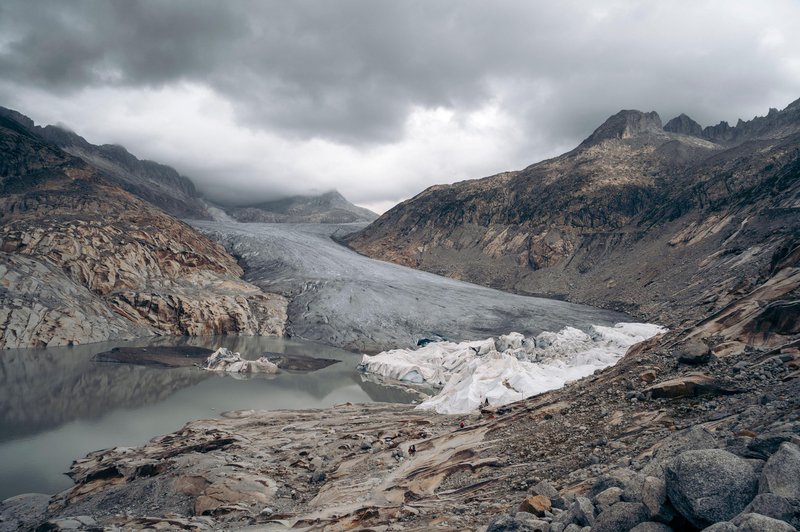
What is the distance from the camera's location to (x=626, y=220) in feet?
257

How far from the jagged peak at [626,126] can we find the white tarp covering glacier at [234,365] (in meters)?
91.1

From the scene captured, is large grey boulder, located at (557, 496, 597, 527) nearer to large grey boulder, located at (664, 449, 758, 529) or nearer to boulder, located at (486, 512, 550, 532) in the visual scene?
boulder, located at (486, 512, 550, 532)

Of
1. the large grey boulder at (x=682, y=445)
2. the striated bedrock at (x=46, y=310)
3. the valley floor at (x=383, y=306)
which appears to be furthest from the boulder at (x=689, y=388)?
the striated bedrock at (x=46, y=310)

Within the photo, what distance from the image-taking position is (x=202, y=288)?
5381 centimetres

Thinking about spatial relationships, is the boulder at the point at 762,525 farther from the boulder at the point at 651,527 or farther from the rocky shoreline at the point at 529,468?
the boulder at the point at 651,527

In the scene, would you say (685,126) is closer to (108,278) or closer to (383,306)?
(383,306)

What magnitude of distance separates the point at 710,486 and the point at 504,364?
67.8 ft

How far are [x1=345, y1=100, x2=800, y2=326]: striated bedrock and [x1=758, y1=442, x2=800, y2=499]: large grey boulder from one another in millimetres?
40878

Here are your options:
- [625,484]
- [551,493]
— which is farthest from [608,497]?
[551,493]

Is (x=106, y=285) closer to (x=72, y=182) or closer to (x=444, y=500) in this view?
(x=72, y=182)

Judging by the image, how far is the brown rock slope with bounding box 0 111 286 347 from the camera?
38219 mm

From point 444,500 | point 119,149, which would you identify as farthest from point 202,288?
point 119,149

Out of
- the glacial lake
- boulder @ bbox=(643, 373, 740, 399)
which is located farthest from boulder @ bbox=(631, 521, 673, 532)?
the glacial lake

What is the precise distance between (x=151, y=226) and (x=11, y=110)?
141 metres
